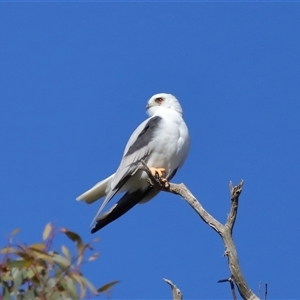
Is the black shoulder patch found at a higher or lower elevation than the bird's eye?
lower

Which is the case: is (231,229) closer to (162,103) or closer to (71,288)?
(71,288)

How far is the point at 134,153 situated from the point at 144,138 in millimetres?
181

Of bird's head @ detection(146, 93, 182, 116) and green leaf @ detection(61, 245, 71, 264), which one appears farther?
bird's head @ detection(146, 93, 182, 116)

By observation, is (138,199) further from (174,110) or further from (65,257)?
(65,257)

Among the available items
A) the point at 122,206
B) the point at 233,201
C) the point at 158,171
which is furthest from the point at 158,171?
the point at 233,201

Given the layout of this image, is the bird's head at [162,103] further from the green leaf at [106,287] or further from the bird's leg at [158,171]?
the green leaf at [106,287]

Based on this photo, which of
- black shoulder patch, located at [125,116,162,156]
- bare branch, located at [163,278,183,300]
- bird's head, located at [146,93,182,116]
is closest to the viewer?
bare branch, located at [163,278,183,300]

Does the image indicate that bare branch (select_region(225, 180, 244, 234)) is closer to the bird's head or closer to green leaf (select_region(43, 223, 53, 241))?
Result: green leaf (select_region(43, 223, 53, 241))

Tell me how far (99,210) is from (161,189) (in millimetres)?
614

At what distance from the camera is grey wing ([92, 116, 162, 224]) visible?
781cm

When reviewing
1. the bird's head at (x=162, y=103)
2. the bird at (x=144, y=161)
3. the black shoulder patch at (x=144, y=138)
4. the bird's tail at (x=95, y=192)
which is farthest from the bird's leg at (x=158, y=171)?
the bird's head at (x=162, y=103)

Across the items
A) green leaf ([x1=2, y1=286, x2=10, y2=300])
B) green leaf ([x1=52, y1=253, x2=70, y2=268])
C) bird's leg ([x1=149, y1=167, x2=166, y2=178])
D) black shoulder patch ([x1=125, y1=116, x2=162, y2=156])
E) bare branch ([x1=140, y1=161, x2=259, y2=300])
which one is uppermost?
black shoulder patch ([x1=125, y1=116, x2=162, y2=156])

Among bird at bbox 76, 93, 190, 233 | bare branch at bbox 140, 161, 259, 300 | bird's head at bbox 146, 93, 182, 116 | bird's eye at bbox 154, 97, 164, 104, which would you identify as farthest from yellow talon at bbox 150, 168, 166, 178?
bare branch at bbox 140, 161, 259, 300

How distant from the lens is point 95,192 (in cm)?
789
